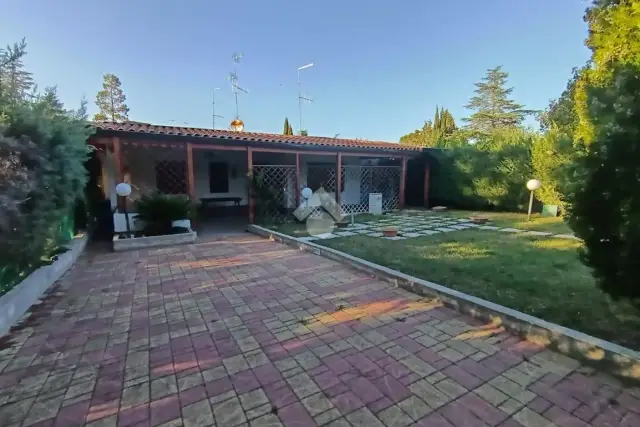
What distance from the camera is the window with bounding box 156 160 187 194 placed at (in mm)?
10547

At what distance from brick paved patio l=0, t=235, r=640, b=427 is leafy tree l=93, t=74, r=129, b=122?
3959cm

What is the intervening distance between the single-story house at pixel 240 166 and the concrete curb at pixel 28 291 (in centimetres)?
325

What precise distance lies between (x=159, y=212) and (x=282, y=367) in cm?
646

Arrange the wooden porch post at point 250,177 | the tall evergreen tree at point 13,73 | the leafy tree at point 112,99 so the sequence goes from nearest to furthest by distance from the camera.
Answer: the tall evergreen tree at point 13,73 → the wooden porch post at point 250,177 → the leafy tree at point 112,99

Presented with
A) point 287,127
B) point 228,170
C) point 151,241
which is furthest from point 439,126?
point 151,241

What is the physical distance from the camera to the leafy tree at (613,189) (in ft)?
6.81

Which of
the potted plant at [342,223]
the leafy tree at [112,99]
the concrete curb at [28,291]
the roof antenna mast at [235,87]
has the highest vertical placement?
the leafy tree at [112,99]

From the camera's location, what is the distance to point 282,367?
7.73 feet

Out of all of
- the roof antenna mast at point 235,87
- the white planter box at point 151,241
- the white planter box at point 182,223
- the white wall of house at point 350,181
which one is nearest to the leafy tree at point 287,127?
the roof antenna mast at point 235,87

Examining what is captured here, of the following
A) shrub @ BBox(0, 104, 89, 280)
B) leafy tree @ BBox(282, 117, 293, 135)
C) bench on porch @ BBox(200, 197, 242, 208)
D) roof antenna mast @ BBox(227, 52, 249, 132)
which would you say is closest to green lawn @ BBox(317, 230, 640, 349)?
shrub @ BBox(0, 104, 89, 280)

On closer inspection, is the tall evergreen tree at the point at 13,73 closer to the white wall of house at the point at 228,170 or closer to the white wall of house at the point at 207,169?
the white wall of house at the point at 207,169

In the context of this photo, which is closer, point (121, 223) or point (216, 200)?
point (121, 223)

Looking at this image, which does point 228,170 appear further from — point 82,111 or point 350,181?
point 82,111

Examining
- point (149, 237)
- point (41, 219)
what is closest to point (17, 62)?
point (41, 219)
